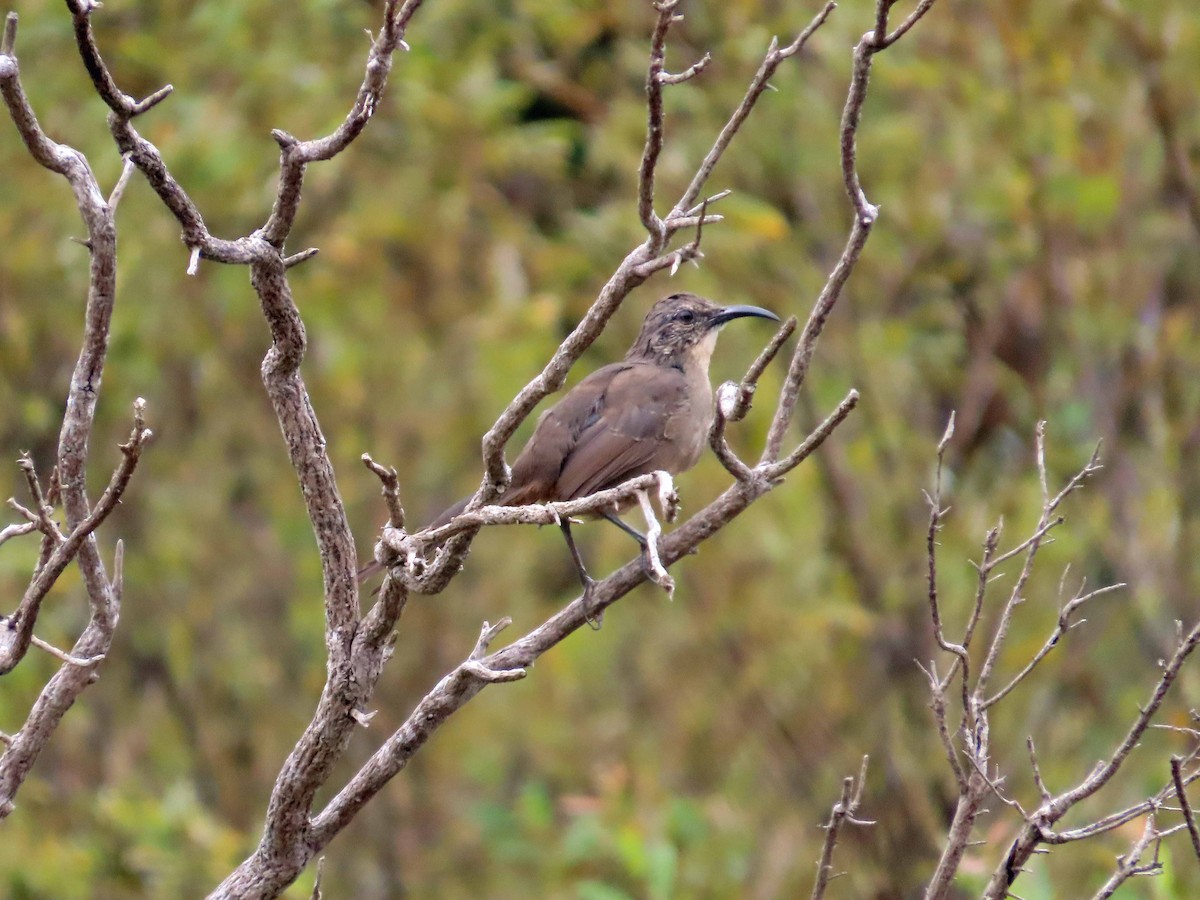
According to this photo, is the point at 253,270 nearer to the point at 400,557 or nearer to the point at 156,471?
the point at 400,557

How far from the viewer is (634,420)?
18.6ft

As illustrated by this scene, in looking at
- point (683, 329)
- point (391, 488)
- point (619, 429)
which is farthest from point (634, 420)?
point (391, 488)

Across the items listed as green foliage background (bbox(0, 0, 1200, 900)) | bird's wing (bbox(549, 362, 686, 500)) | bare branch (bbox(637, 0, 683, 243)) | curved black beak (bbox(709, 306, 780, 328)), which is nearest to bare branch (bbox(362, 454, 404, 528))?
bare branch (bbox(637, 0, 683, 243))

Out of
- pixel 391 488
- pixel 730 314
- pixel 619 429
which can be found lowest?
pixel 391 488

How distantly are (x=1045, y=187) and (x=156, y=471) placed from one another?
5187 mm

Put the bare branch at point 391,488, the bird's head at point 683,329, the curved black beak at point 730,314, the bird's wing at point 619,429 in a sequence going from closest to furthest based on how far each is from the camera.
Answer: the bare branch at point 391,488 → the bird's wing at point 619,429 → the curved black beak at point 730,314 → the bird's head at point 683,329

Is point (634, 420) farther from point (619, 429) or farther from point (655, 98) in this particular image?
point (655, 98)

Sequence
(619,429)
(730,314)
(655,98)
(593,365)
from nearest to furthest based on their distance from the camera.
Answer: (655,98) → (619,429) → (730,314) → (593,365)

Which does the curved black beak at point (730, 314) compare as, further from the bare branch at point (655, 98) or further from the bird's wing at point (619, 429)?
the bare branch at point (655, 98)

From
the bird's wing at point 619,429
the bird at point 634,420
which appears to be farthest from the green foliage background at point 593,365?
the bird's wing at point 619,429

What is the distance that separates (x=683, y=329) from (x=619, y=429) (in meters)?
0.82

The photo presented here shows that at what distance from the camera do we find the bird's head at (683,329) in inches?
245

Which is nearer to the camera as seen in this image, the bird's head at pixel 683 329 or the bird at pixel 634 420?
Answer: the bird at pixel 634 420

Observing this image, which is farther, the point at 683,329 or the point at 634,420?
the point at 683,329
